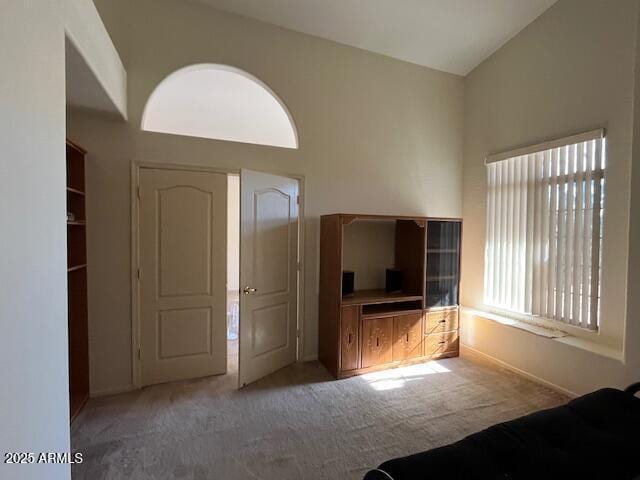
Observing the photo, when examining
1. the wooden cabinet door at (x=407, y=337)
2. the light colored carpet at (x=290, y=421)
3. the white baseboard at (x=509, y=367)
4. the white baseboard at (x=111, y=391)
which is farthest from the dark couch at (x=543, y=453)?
the white baseboard at (x=111, y=391)

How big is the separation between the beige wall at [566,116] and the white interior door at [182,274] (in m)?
3.17

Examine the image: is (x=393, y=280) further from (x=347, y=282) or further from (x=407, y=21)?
(x=407, y=21)

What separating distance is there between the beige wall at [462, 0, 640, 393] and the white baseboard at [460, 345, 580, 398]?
0.13 ft

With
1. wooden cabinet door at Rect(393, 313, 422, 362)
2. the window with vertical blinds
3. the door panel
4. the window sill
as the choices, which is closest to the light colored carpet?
wooden cabinet door at Rect(393, 313, 422, 362)

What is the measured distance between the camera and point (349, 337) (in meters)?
3.17

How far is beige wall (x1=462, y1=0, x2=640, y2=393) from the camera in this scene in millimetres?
2637

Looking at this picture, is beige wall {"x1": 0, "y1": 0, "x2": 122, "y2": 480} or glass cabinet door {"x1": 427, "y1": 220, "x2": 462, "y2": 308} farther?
glass cabinet door {"x1": 427, "y1": 220, "x2": 462, "y2": 308}

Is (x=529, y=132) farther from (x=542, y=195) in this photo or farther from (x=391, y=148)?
(x=391, y=148)

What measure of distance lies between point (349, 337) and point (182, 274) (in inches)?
70.7

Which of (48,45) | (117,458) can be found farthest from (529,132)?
(117,458)

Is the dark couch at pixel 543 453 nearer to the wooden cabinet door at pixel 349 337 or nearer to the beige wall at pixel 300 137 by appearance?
the wooden cabinet door at pixel 349 337

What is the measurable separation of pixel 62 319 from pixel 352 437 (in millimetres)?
1970

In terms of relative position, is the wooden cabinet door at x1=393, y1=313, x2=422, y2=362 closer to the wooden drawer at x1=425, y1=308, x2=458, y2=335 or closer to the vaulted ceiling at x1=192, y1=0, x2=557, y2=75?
Result: the wooden drawer at x1=425, y1=308, x2=458, y2=335

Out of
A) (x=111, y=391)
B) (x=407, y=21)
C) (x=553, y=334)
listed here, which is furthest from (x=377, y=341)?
(x=407, y=21)
